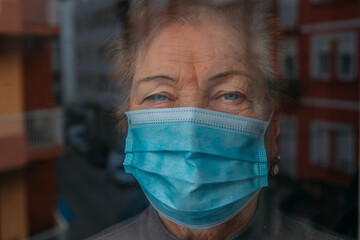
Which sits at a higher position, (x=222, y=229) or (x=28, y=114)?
(x=28, y=114)

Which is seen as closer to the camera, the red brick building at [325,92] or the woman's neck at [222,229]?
the woman's neck at [222,229]

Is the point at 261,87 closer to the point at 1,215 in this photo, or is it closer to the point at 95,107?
the point at 95,107

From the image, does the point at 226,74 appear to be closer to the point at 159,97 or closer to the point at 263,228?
the point at 159,97

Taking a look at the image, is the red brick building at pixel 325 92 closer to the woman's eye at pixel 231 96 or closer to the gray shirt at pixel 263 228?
the gray shirt at pixel 263 228

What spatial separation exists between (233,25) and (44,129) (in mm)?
890

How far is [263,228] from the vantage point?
1286mm

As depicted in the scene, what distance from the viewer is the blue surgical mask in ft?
3.60

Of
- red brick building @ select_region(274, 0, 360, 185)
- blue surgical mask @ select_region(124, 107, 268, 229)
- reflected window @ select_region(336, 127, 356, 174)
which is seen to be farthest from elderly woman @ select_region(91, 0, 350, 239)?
reflected window @ select_region(336, 127, 356, 174)

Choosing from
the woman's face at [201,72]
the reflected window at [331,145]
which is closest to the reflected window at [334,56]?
the reflected window at [331,145]

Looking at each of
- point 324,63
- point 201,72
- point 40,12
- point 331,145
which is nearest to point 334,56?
point 324,63

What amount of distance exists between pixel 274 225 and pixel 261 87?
0.45 metres

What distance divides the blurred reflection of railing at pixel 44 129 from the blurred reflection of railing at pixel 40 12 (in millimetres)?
359

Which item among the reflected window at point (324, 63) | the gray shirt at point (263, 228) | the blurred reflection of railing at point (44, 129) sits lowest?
the gray shirt at point (263, 228)

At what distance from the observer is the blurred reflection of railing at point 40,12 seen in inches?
62.8
